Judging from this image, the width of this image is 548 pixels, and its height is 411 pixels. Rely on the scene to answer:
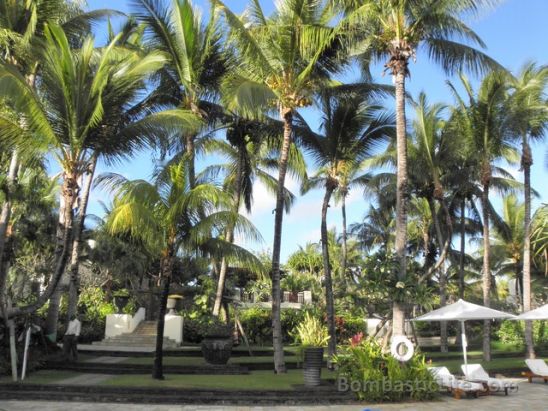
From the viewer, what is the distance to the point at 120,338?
64.8 feet

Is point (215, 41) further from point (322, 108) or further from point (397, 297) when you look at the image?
point (397, 297)

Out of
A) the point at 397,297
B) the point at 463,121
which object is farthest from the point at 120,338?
the point at 463,121

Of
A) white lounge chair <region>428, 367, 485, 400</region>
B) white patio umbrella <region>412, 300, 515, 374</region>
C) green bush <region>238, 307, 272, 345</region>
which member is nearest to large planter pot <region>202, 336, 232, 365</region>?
white patio umbrella <region>412, 300, 515, 374</region>

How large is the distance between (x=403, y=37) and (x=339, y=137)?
3718mm

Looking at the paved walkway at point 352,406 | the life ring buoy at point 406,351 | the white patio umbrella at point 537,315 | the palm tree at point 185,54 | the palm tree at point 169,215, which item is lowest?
the paved walkway at point 352,406

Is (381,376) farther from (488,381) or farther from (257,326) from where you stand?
(257,326)

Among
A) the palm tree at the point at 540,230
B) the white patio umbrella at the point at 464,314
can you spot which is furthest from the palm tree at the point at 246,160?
the palm tree at the point at 540,230

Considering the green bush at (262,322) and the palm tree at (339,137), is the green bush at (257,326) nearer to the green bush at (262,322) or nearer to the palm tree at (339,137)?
the green bush at (262,322)

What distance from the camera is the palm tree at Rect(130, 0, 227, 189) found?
14.6 m

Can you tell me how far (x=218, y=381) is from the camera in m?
11.5

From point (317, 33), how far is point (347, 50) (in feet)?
4.89

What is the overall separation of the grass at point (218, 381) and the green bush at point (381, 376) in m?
1.26

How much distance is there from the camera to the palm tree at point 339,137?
51.3ft

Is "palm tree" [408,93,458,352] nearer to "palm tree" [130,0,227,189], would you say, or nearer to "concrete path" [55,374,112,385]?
"palm tree" [130,0,227,189]
